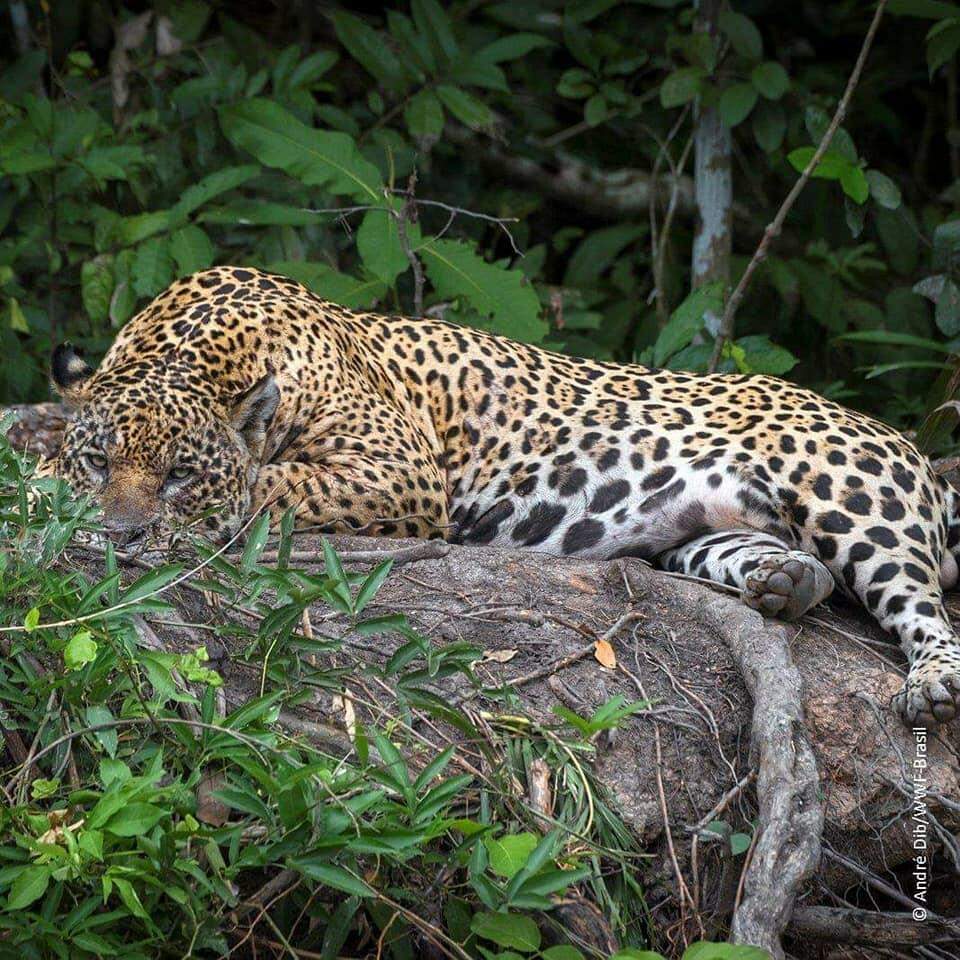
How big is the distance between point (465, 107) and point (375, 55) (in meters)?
0.87

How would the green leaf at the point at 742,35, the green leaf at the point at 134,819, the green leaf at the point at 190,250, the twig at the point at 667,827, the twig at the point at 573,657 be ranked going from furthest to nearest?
the green leaf at the point at 742,35, the green leaf at the point at 190,250, the twig at the point at 573,657, the twig at the point at 667,827, the green leaf at the point at 134,819

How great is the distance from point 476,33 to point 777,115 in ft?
7.67

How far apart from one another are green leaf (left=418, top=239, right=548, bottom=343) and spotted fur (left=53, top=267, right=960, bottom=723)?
38 cm

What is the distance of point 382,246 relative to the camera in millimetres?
8438

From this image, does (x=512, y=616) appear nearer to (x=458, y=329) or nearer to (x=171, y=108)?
(x=458, y=329)

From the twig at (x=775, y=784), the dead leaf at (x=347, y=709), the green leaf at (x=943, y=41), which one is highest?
the green leaf at (x=943, y=41)

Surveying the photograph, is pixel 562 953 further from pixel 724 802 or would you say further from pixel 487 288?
pixel 487 288

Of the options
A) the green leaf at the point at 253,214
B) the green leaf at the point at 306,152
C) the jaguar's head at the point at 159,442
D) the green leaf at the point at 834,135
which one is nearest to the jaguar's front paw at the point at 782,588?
the jaguar's head at the point at 159,442

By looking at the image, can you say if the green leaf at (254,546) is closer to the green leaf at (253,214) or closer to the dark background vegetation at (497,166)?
the dark background vegetation at (497,166)

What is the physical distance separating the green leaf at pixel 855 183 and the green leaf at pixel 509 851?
5285 mm

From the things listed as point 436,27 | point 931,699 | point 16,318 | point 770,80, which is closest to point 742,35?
point 770,80

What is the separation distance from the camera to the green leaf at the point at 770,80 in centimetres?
1027

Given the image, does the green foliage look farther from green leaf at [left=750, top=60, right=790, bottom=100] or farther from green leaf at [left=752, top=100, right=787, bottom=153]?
green leaf at [left=752, top=100, right=787, bottom=153]

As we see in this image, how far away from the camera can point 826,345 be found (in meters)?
11.2
